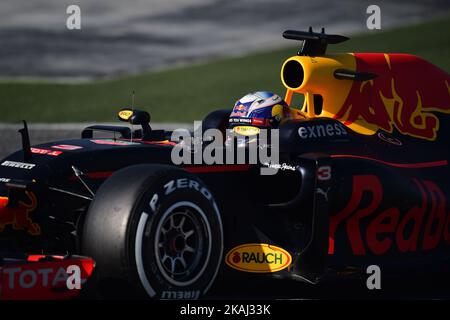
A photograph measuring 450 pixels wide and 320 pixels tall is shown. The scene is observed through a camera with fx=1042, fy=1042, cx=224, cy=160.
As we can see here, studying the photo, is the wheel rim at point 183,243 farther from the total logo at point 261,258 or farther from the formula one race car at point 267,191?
the total logo at point 261,258

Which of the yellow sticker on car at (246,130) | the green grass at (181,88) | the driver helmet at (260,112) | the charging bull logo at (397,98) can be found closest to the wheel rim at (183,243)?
the yellow sticker on car at (246,130)

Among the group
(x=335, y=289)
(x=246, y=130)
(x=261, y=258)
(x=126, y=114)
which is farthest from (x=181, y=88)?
(x=261, y=258)

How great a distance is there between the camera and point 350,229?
7.24m

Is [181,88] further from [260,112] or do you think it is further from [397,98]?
[260,112]

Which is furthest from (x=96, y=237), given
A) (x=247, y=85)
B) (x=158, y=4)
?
(x=158, y=4)

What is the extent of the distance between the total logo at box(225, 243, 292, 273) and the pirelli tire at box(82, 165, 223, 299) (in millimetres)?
478

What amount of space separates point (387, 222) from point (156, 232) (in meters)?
2.07

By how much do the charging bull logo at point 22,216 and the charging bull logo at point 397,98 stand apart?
2.58 m

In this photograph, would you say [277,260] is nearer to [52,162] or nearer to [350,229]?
[350,229]

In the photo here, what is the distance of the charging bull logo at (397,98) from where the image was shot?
26.3 feet

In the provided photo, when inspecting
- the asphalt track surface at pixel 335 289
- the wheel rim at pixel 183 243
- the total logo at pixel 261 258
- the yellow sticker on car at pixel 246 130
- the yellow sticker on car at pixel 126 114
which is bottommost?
the asphalt track surface at pixel 335 289

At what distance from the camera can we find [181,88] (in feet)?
68.9

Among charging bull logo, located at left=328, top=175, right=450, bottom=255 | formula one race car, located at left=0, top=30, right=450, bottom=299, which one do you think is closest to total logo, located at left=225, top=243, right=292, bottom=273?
formula one race car, located at left=0, top=30, right=450, bottom=299

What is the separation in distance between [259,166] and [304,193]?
39 cm
